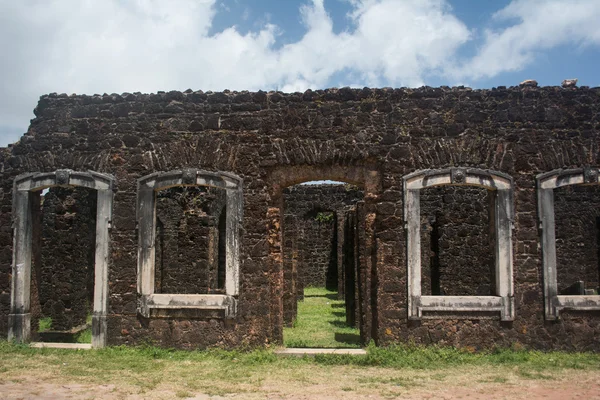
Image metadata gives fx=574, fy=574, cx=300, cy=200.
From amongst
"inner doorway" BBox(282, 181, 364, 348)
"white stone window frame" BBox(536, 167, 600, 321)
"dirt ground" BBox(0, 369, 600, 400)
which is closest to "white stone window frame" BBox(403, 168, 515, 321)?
"white stone window frame" BBox(536, 167, 600, 321)

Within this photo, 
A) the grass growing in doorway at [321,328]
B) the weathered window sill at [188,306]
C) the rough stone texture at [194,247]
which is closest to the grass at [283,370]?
the weathered window sill at [188,306]

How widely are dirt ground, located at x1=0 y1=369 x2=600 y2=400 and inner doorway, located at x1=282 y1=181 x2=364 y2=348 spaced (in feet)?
15.9

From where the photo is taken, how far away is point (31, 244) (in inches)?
405

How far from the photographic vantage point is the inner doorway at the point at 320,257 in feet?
44.1

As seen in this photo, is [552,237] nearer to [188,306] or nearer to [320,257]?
[188,306]

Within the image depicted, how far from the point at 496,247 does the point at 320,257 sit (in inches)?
616

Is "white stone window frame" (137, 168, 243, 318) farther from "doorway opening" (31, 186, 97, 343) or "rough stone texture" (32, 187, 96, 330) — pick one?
"rough stone texture" (32, 187, 96, 330)

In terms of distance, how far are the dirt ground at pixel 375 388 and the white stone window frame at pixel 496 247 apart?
1.40m

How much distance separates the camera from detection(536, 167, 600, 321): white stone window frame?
30.4 ft

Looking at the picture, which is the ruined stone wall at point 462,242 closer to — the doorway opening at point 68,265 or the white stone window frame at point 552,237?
the white stone window frame at point 552,237

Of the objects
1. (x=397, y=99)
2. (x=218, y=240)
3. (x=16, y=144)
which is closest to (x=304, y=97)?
(x=397, y=99)

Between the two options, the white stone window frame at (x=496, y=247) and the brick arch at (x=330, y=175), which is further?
the brick arch at (x=330, y=175)

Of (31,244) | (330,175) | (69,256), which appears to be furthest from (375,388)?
(69,256)

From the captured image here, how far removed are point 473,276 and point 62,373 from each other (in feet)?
31.6
